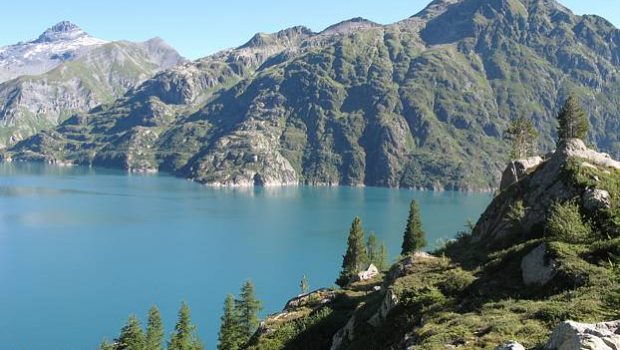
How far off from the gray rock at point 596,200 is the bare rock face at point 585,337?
25.2 m

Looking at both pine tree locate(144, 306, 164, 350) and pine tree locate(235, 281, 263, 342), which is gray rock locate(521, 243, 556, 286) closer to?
pine tree locate(235, 281, 263, 342)

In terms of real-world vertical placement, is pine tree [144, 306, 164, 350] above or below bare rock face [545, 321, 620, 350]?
below

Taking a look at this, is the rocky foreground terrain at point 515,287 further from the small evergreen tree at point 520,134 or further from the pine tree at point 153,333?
the pine tree at point 153,333

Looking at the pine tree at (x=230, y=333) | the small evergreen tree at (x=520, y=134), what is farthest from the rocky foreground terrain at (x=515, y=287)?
the small evergreen tree at (x=520, y=134)

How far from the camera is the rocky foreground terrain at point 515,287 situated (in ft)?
76.8

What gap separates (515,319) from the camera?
24984mm

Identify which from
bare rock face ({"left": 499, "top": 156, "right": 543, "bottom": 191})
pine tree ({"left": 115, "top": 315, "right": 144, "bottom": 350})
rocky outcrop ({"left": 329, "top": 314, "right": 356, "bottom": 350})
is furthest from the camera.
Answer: pine tree ({"left": 115, "top": 315, "right": 144, "bottom": 350})

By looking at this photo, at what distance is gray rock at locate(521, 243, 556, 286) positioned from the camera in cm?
3172

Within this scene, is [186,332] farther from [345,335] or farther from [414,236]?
[345,335]

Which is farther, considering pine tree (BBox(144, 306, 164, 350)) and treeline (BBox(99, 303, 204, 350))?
pine tree (BBox(144, 306, 164, 350))

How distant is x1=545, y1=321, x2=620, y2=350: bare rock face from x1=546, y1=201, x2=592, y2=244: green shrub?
18.8 metres

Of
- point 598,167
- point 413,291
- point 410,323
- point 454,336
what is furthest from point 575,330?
point 598,167

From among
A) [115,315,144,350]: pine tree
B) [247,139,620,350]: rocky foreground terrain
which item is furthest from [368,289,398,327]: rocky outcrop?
[115,315,144,350]: pine tree

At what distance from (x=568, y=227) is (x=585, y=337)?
2275cm
